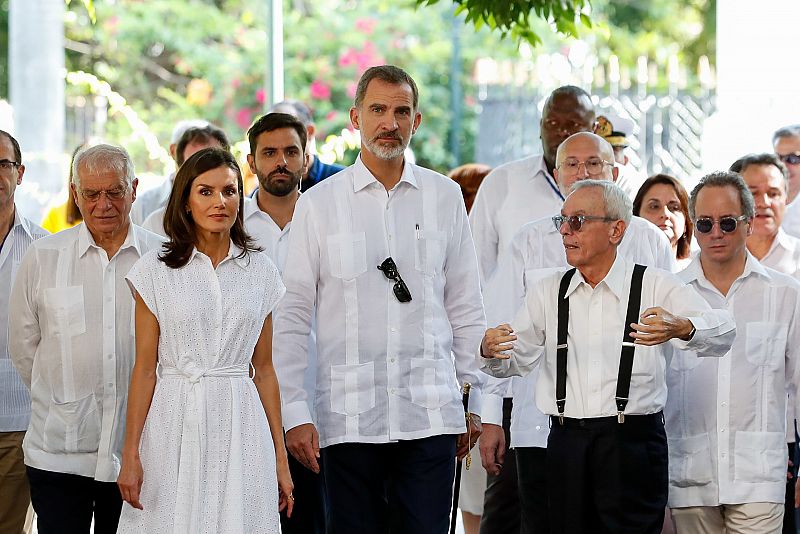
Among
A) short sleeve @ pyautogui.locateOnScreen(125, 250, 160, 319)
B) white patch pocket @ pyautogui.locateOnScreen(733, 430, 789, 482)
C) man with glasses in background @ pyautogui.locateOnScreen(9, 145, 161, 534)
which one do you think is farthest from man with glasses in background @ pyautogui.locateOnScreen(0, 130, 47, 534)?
white patch pocket @ pyautogui.locateOnScreen(733, 430, 789, 482)

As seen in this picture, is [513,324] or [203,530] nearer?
[203,530]

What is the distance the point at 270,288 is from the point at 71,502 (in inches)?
47.9

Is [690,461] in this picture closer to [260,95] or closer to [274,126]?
[274,126]

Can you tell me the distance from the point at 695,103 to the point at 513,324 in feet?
40.9

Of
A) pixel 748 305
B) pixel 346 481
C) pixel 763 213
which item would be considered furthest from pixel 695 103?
pixel 346 481

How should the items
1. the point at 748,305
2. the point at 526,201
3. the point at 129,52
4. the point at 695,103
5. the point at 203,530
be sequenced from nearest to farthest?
the point at 203,530 < the point at 748,305 < the point at 526,201 < the point at 695,103 < the point at 129,52

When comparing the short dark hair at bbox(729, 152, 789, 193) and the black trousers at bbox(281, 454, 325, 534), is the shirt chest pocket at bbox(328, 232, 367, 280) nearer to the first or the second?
the black trousers at bbox(281, 454, 325, 534)

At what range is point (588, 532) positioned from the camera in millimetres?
6062

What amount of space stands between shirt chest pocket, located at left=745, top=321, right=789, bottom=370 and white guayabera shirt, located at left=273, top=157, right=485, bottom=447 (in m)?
1.23

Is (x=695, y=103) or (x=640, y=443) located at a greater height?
(x=695, y=103)

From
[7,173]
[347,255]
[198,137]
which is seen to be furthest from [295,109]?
[347,255]

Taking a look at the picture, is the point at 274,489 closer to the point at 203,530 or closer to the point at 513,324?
the point at 203,530

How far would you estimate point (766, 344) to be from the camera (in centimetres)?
670

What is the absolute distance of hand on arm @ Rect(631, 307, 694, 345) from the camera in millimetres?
5547
